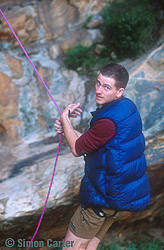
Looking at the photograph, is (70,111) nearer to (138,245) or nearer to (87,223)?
(87,223)

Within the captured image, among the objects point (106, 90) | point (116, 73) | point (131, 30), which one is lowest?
point (131, 30)

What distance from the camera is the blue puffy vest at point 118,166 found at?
6.91 feet

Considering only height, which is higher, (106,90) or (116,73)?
(116,73)

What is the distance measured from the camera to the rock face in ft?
10.6

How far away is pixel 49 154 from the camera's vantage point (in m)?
4.00

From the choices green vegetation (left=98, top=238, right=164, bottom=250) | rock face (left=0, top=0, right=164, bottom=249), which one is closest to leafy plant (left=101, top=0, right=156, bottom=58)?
rock face (left=0, top=0, right=164, bottom=249)

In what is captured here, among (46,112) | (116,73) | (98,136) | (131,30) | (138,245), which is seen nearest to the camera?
(98,136)

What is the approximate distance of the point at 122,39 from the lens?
209 inches

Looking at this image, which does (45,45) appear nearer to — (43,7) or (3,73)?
(43,7)

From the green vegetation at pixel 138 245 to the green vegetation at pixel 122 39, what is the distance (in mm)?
3046

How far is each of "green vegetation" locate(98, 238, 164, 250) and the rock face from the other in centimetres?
31

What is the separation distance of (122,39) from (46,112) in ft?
6.96

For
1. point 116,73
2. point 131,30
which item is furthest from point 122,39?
point 116,73

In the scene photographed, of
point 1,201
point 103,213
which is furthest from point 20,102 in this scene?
point 103,213
